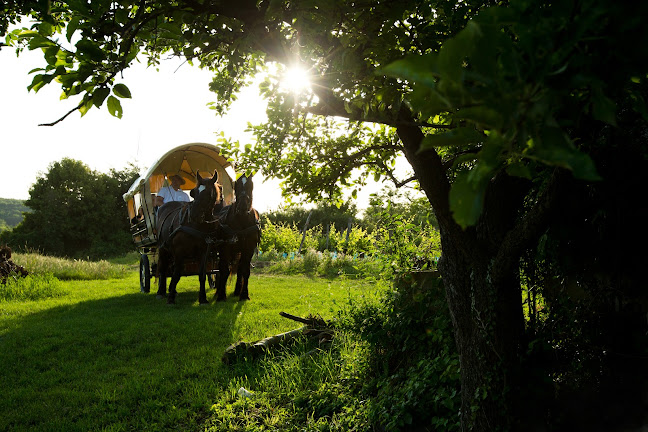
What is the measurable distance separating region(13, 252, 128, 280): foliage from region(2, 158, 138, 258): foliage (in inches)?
669

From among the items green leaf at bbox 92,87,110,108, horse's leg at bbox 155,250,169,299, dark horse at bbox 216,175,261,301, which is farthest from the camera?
Answer: horse's leg at bbox 155,250,169,299

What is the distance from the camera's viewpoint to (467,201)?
0.60 m

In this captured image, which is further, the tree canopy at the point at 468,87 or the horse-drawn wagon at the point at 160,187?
the horse-drawn wagon at the point at 160,187

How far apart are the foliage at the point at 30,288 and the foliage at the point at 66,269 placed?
114 centimetres

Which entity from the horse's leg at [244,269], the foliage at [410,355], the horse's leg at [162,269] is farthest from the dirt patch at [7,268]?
the foliage at [410,355]

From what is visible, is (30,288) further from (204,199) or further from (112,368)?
(112,368)

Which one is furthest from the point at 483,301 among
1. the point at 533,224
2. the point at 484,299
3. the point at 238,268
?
the point at 238,268

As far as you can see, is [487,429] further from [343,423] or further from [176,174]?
[176,174]

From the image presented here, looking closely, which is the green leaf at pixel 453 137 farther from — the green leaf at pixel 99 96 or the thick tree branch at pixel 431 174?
the thick tree branch at pixel 431 174

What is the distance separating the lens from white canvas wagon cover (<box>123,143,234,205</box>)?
32.9ft

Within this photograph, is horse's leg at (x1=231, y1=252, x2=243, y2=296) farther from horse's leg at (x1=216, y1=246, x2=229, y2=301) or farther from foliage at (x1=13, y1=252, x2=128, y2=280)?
foliage at (x1=13, y1=252, x2=128, y2=280)

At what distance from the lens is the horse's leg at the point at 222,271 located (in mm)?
8414

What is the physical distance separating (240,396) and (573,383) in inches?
106

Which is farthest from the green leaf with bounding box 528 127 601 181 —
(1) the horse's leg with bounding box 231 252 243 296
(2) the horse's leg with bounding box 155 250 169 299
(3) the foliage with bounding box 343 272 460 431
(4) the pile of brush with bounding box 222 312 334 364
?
(2) the horse's leg with bounding box 155 250 169 299
